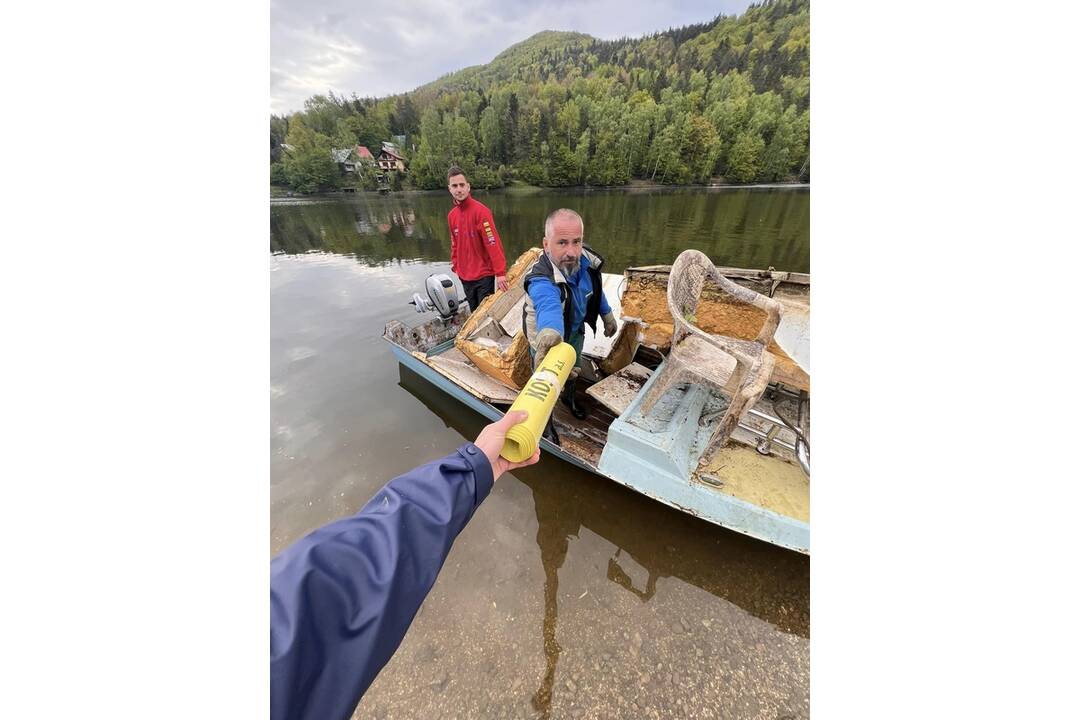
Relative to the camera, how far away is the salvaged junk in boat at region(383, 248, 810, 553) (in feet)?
8.51

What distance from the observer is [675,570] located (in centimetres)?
308

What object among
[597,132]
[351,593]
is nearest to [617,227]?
[351,593]

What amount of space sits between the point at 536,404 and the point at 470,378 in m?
2.57

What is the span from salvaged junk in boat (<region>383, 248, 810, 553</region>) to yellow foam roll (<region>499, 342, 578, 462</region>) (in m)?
0.97

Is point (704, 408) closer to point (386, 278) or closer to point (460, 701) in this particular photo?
point (460, 701)

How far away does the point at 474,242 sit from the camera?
529 cm

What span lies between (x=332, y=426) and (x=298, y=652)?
4741mm

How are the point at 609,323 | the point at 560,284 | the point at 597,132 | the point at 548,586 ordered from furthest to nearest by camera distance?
1. the point at 597,132
2. the point at 609,323
3. the point at 548,586
4. the point at 560,284

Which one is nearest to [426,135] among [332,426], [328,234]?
[328,234]

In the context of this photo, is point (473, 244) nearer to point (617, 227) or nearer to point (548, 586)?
point (548, 586)

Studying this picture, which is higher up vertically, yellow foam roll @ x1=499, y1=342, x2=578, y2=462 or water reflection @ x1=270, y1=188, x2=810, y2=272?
water reflection @ x1=270, y1=188, x2=810, y2=272

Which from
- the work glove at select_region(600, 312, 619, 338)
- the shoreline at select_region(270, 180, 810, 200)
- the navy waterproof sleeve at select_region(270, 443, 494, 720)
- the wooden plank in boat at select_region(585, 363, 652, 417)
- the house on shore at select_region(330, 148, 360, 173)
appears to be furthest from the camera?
the house on shore at select_region(330, 148, 360, 173)

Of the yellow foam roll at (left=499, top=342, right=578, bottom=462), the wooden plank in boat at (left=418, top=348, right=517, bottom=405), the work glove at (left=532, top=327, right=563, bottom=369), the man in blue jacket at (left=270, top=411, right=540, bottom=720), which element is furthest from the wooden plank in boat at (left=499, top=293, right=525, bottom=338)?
the man in blue jacket at (left=270, top=411, right=540, bottom=720)

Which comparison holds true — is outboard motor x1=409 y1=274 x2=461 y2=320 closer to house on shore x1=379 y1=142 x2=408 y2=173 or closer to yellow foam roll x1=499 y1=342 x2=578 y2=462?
yellow foam roll x1=499 y1=342 x2=578 y2=462
